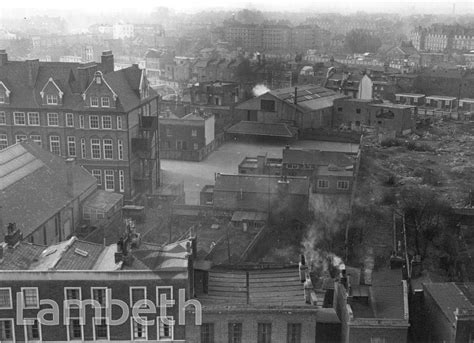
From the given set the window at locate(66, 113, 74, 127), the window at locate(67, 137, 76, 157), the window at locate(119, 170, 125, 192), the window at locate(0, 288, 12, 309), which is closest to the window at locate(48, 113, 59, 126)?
the window at locate(66, 113, 74, 127)

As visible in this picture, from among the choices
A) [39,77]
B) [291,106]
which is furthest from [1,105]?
[291,106]

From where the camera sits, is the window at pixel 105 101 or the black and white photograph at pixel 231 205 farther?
the window at pixel 105 101

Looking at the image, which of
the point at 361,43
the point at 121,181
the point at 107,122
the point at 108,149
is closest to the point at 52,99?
the point at 107,122

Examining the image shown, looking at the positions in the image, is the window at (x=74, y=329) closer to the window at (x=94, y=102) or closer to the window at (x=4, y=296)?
the window at (x=4, y=296)

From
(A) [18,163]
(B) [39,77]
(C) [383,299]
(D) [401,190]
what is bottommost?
(D) [401,190]

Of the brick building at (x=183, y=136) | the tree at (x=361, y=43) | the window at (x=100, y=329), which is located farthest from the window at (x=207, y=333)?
the tree at (x=361, y=43)

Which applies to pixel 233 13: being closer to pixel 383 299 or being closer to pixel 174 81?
pixel 174 81
